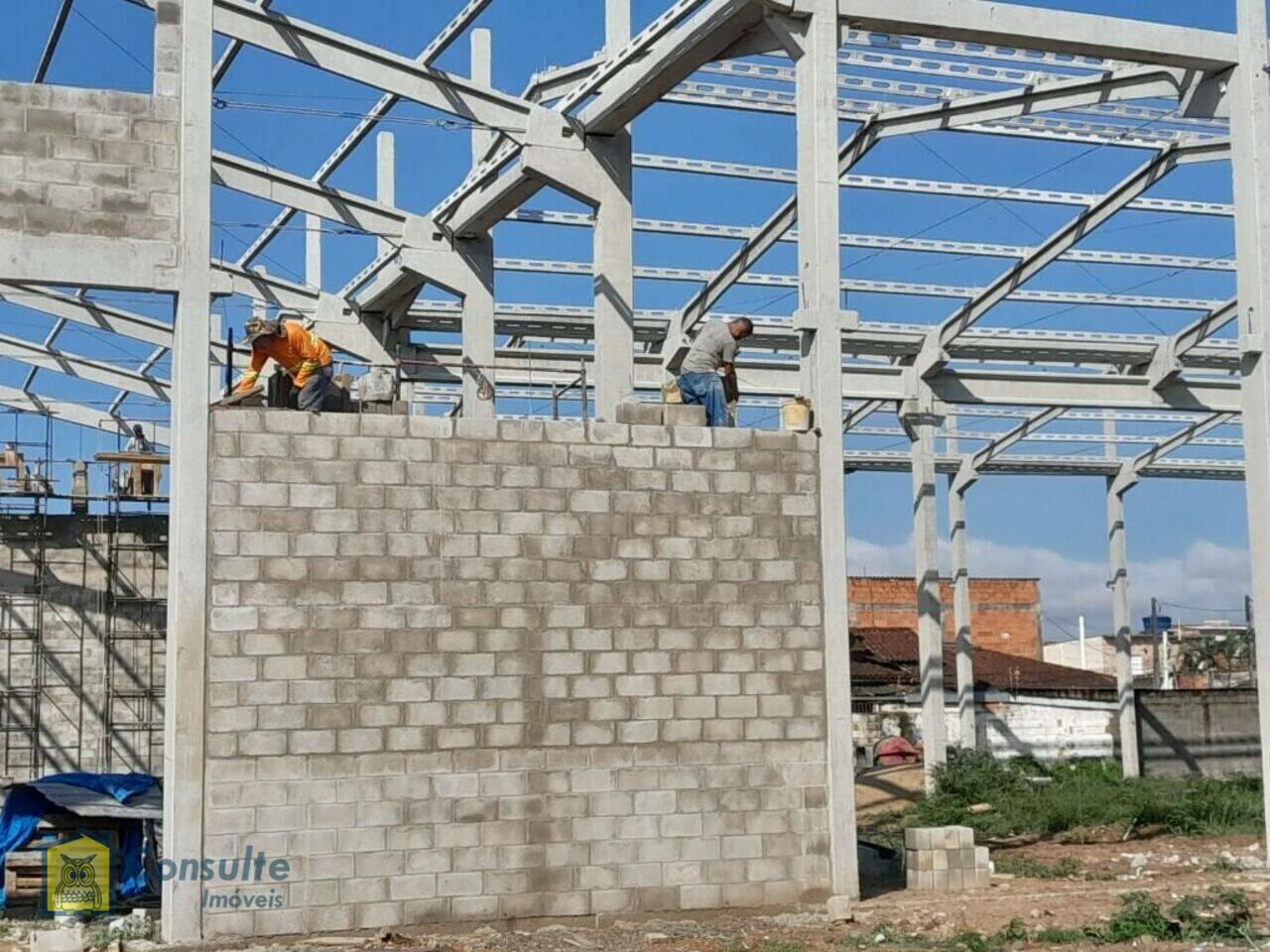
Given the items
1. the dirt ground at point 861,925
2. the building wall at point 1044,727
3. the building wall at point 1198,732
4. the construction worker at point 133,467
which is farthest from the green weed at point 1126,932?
the building wall at point 1044,727

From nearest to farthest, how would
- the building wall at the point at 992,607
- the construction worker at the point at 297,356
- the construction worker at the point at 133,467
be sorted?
1. the construction worker at the point at 297,356
2. the construction worker at the point at 133,467
3. the building wall at the point at 992,607

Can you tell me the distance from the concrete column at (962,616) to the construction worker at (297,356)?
17.0 m

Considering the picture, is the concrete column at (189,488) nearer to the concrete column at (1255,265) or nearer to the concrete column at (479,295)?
the concrete column at (479,295)

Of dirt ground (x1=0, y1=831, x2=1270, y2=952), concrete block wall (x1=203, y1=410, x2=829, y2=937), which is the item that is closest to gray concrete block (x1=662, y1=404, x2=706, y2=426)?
concrete block wall (x1=203, y1=410, x2=829, y2=937)

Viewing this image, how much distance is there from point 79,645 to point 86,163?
13897mm

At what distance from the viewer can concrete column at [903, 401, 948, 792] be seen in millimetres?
26891

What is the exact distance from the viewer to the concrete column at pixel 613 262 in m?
19.7

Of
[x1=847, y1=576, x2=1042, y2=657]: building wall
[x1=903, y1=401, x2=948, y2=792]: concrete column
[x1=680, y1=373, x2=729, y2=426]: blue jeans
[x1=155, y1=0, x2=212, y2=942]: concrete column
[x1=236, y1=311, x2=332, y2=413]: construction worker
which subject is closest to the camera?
[x1=155, y1=0, x2=212, y2=942]: concrete column

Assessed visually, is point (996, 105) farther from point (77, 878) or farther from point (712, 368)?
point (77, 878)

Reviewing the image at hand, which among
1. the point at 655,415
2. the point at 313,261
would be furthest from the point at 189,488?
the point at 313,261

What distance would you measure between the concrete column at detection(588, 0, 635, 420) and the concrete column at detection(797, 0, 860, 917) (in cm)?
Result: 309

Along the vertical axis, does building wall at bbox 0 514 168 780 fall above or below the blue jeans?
below

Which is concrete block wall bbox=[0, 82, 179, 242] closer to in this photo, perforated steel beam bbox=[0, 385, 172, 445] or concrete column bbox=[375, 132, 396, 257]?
concrete column bbox=[375, 132, 396, 257]

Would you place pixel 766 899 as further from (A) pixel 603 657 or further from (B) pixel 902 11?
(B) pixel 902 11
